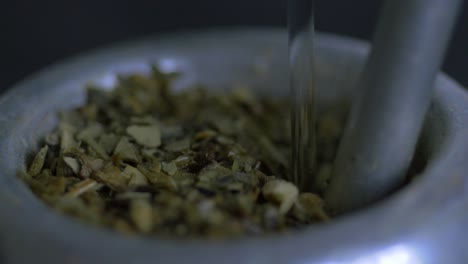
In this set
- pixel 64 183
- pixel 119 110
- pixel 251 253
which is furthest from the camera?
pixel 119 110

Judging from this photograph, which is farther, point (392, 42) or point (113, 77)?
point (113, 77)

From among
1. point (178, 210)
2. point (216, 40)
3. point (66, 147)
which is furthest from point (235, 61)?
point (178, 210)

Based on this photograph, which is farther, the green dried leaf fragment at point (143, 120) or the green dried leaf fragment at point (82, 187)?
the green dried leaf fragment at point (143, 120)

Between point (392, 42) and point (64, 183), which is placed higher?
point (392, 42)

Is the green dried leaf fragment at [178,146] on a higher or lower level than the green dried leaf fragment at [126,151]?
lower

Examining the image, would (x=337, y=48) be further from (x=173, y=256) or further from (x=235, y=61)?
(x=173, y=256)

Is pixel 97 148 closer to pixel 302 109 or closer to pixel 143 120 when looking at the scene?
pixel 143 120

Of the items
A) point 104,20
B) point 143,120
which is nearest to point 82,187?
point 143,120

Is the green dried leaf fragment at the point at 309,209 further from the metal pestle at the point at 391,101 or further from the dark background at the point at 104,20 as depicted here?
the dark background at the point at 104,20

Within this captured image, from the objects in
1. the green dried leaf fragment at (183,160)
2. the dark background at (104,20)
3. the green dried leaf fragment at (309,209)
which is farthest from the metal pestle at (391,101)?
the dark background at (104,20)
